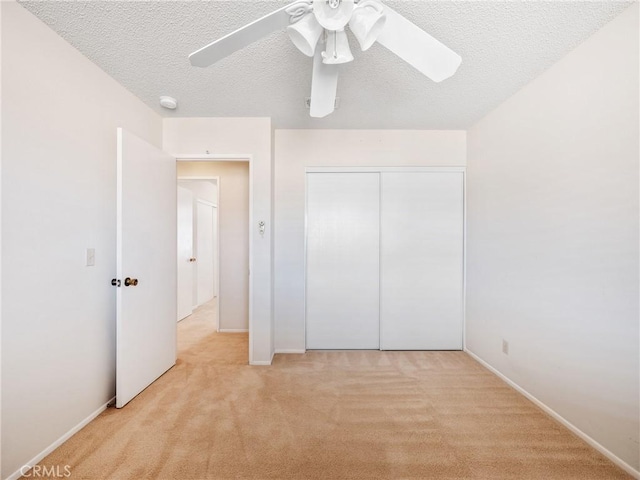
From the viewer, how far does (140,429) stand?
5.46 feet

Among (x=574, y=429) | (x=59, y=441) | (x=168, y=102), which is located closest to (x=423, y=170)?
(x=574, y=429)

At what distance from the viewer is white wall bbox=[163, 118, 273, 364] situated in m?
2.53

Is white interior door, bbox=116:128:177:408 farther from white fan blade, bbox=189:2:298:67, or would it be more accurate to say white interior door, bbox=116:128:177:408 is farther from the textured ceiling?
white fan blade, bbox=189:2:298:67

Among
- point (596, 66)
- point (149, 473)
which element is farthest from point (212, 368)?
point (596, 66)

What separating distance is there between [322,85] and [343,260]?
5.88 feet

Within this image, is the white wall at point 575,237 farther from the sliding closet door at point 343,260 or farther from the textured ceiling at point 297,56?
the sliding closet door at point 343,260

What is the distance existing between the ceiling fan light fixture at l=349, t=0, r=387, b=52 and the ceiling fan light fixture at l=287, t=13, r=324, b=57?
5.8 inches

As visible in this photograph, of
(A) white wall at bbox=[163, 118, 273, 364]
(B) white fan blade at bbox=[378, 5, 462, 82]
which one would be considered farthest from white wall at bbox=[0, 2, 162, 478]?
(B) white fan blade at bbox=[378, 5, 462, 82]

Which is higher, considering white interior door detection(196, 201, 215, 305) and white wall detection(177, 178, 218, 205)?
white wall detection(177, 178, 218, 205)

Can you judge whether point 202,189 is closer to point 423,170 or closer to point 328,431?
point 423,170

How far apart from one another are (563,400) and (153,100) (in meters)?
3.59

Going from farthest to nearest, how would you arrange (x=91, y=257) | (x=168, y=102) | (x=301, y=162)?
(x=301, y=162), (x=168, y=102), (x=91, y=257)

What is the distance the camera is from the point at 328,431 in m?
1.66

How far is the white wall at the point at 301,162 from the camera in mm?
2814
